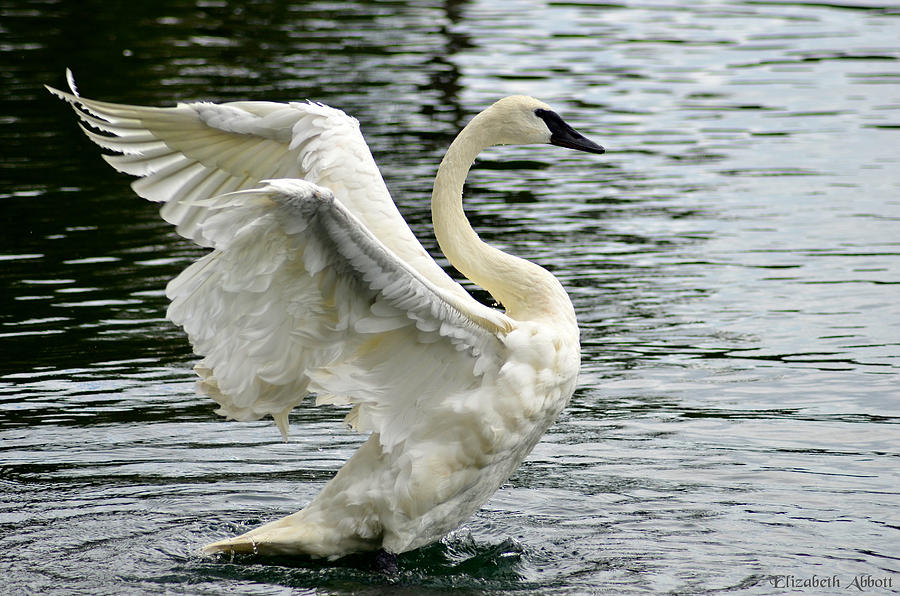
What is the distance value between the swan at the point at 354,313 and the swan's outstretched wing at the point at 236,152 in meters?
0.01

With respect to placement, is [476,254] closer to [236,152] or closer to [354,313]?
[354,313]

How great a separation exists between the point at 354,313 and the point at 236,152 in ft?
5.79

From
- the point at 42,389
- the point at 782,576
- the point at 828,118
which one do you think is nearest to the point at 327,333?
the point at 782,576

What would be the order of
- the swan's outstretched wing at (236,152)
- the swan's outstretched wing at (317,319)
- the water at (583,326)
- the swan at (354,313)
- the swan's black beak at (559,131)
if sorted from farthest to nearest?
the swan's black beak at (559,131)
the swan's outstretched wing at (236,152)
the water at (583,326)
the swan at (354,313)
the swan's outstretched wing at (317,319)

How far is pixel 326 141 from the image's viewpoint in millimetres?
7637

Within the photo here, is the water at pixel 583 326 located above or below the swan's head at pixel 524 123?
below

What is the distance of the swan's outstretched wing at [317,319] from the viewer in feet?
19.5

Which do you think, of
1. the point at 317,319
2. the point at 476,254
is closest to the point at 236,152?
the point at 476,254

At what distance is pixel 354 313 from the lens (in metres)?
6.48

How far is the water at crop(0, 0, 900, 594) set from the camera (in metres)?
7.09

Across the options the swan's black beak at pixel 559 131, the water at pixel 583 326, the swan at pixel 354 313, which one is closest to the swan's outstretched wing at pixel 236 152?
the swan at pixel 354 313

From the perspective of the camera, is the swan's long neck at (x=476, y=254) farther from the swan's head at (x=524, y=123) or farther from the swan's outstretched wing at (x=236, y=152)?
the swan's outstretched wing at (x=236, y=152)

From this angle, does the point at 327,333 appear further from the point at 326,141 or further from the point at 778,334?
the point at 778,334

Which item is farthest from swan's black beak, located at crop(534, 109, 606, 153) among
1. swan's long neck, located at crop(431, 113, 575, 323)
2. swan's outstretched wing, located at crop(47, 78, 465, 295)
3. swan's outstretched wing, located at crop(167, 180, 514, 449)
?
swan's outstretched wing, located at crop(167, 180, 514, 449)
